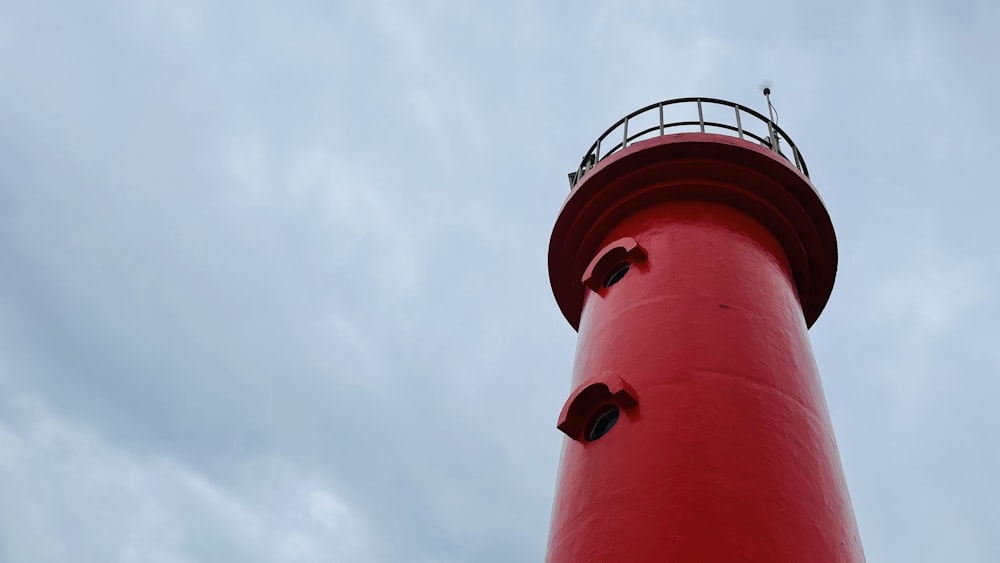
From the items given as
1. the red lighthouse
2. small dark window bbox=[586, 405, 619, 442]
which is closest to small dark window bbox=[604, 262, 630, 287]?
the red lighthouse

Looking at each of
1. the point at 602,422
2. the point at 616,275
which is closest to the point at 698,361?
the point at 602,422

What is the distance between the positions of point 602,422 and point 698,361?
2.96ft

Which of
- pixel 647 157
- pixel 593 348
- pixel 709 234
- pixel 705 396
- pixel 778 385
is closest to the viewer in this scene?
pixel 705 396

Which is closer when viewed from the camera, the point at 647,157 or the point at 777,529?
the point at 777,529

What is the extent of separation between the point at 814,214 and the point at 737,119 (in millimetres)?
1343

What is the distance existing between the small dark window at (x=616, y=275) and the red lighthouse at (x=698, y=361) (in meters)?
0.02

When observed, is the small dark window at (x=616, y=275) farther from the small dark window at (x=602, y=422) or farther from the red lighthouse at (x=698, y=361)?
the small dark window at (x=602, y=422)

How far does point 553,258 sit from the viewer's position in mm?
9523

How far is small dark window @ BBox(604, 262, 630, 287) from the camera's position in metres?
7.86

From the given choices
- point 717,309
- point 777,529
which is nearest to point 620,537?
point 777,529

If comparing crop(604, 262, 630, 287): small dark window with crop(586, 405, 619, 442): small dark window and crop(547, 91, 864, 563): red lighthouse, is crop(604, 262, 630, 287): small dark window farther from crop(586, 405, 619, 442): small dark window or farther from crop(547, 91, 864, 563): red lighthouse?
crop(586, 405, 619, 442): small dark window

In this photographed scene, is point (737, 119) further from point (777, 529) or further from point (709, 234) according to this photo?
point (777, 529)

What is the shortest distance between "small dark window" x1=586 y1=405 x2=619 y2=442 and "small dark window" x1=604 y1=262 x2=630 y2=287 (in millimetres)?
1713

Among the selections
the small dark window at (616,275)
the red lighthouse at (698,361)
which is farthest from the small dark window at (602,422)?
the small dark window at (616,275)
